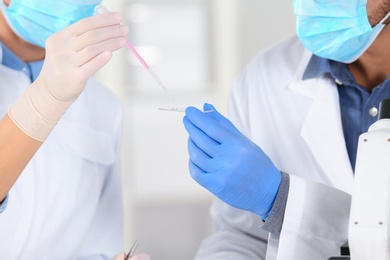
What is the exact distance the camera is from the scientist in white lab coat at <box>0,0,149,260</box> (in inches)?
58.2

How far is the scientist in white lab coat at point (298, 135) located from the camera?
1.40 m

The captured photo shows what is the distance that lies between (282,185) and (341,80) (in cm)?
50

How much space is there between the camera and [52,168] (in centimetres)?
183

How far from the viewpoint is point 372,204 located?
3.81 ft

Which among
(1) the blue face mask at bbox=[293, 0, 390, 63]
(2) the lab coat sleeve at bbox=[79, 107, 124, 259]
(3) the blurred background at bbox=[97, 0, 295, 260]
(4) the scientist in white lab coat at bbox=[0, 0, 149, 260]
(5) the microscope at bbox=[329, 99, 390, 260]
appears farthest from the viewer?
(3) the blurred background at bbox=[97, 0, 295, 260]

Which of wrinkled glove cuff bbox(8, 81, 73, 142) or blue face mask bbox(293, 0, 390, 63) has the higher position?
blue face mask bbox(293, 0, 390, 63)

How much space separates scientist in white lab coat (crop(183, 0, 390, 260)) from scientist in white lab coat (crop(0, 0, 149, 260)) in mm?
272

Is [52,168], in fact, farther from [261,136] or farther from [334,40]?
[334,40]

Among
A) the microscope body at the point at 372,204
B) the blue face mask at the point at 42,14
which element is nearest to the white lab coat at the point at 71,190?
the blue face mask at the point at 42,14

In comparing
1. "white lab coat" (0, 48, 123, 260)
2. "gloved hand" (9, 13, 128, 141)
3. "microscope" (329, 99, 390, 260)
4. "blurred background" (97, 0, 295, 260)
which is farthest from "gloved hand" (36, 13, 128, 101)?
"blurred background" (97, 0, 295, 260)

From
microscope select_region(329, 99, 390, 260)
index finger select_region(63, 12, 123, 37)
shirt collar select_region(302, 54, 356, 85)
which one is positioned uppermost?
index finger select_region(63, 12, 123, 37)

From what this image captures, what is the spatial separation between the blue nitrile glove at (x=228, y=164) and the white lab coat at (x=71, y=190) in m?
0.54

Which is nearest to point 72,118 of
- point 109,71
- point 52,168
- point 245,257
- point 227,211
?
point 52,168

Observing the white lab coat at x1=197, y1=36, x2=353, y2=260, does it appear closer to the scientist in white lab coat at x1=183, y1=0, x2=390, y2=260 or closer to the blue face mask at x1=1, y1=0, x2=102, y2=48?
the scientist in white lab coat at x1=183, y1=0, x2=390, y2=260
